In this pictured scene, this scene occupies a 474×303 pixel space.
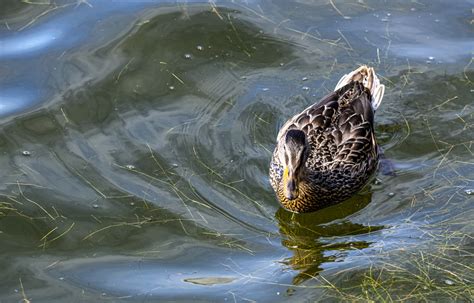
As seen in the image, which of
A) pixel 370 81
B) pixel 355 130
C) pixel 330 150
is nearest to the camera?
pixel 330 150

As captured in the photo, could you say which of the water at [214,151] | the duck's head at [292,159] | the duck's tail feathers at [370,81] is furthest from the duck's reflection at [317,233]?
the duck's tail feathers at [370,81]

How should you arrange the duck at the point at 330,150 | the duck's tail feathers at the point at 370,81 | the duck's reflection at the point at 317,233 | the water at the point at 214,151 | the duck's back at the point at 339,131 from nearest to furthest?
the water at the point at 214,151 → the duck's reflection at the point at 317,233 → the duck at the point at 330,150 → the duck's back at the point at 339,131 → the duck's tail feathers at the point at 370,81

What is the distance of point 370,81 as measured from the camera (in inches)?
388

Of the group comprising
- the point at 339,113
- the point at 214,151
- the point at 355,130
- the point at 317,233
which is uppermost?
the point at 339,113

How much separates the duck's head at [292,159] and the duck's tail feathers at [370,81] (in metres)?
1.49

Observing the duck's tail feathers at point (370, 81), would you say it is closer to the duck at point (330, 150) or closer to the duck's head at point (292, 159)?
the duck at point (330, 150)

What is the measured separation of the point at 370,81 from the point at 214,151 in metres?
1.76

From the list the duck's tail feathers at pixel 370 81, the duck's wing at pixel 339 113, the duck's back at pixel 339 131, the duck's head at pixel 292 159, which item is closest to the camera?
the duck's head at pixel 292 159

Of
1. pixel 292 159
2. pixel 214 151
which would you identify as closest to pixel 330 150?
pixel 292 159

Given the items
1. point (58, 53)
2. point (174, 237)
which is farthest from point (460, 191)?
point (58, 53)

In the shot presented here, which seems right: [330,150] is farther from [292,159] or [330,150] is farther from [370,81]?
[370,81]

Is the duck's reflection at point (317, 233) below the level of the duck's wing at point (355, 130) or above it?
below

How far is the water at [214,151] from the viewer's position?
784 cm

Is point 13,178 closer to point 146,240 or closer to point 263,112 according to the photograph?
point 146,240
